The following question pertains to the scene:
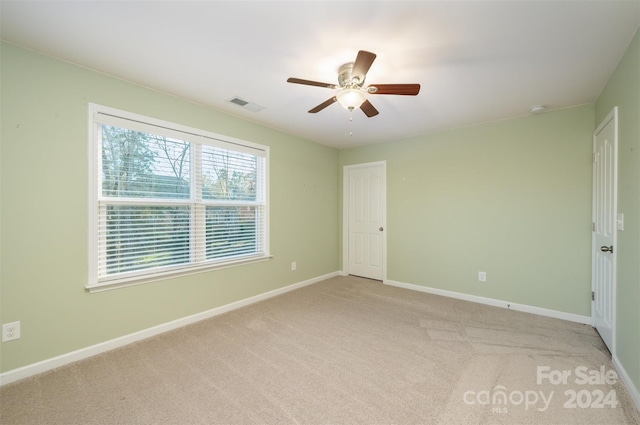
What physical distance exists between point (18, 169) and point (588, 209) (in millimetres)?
5267

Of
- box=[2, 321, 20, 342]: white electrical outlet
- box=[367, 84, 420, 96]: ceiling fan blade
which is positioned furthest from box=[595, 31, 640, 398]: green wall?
box=[2, 321, 20, 342]: white electrical outlet

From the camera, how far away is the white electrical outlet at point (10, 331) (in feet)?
6.21

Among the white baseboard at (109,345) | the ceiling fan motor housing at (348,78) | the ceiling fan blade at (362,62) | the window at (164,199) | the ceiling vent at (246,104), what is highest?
the ceiling vent at (246,104)

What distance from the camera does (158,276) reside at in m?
2.65

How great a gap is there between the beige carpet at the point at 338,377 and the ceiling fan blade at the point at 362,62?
87.1 inches

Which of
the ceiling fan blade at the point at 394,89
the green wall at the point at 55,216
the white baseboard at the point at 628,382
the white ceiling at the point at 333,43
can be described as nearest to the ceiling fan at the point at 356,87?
the ceiling fan blade at the point at 394,89

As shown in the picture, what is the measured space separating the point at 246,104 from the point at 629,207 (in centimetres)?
342

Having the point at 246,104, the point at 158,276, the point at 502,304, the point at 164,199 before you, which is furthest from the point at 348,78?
the point at 502,304

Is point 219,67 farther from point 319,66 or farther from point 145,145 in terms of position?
point 145,145

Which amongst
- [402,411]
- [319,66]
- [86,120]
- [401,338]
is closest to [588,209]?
[401,338]

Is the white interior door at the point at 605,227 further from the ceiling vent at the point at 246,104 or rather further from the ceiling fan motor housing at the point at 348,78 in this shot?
the ceiling vent at the point at 246,104

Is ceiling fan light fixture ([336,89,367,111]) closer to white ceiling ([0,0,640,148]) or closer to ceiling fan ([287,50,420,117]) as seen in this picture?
ceiling fan ([287,50,420,117])

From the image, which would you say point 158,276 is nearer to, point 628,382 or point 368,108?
point 368,108

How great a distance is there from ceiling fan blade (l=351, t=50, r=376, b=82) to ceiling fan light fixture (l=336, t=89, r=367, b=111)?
15 cm
